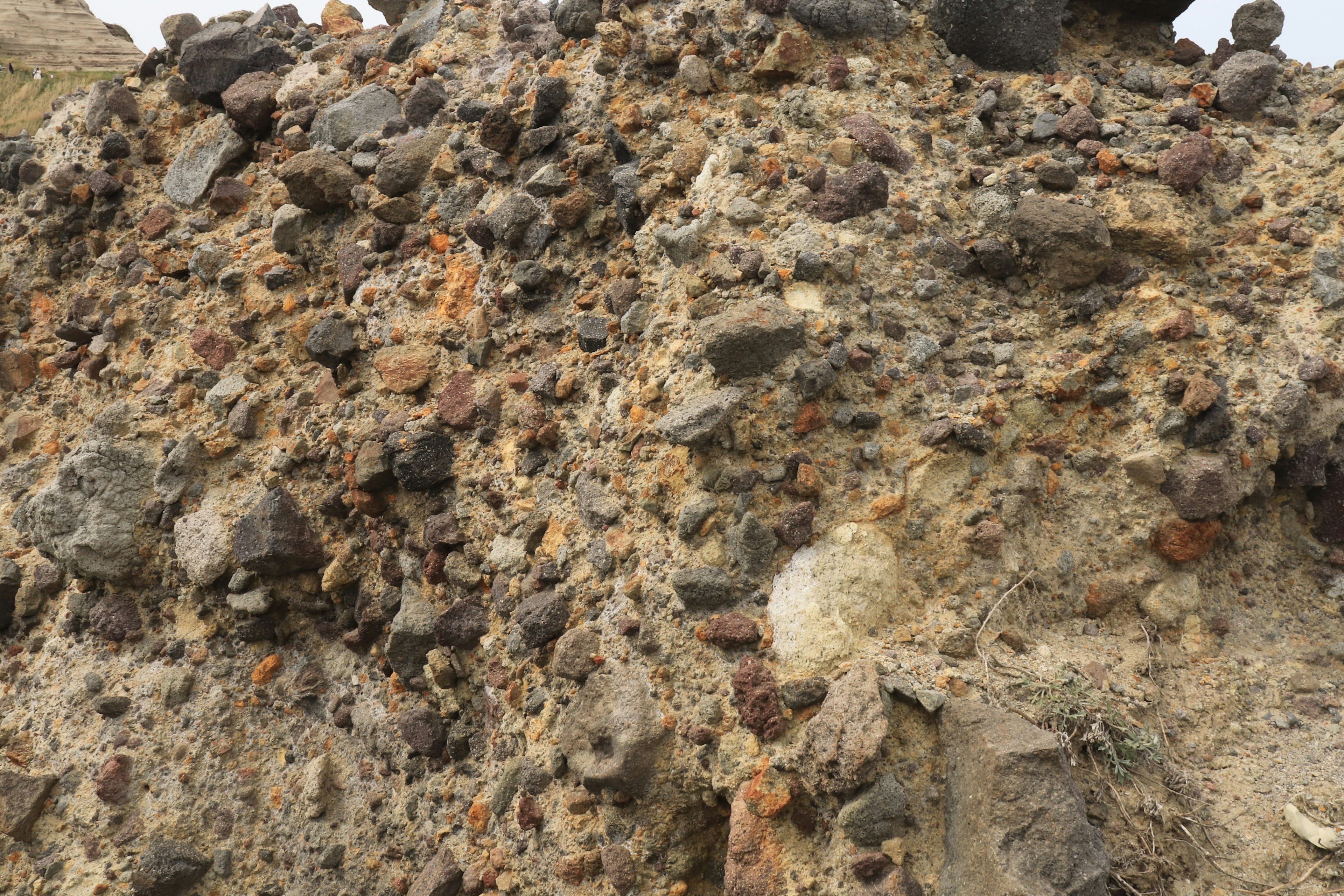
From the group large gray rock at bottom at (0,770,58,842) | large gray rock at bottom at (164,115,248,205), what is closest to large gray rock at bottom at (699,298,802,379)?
large gray rock at bottom at (0,770,58,842)

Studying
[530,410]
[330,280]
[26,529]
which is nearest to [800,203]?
[530,410]

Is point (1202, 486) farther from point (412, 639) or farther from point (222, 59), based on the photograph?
point (222, 59)

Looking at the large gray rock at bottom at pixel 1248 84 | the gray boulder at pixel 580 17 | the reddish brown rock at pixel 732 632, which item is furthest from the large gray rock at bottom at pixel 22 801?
the large gray rock at bottom at pixel 1248 84

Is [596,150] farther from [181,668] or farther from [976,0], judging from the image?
[181,668]

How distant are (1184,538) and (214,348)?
4.02 metres

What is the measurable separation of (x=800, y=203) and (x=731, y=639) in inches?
61.7

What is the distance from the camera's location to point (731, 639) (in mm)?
2686

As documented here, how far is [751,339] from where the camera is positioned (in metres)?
2.84

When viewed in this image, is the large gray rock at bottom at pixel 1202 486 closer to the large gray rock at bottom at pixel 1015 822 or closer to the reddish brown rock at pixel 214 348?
the large gray rock at bottom at pixel 1015 822

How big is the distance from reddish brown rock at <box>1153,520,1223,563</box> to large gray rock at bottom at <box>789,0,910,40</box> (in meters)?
2.24

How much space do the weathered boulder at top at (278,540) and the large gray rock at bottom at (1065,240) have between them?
2943 millimetres

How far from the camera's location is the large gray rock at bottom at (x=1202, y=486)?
2738 millimetres

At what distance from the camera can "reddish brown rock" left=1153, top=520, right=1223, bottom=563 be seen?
9.16 ft

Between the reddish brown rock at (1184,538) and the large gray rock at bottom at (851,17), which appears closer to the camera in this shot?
the reddish brown rock at (1184,538)
